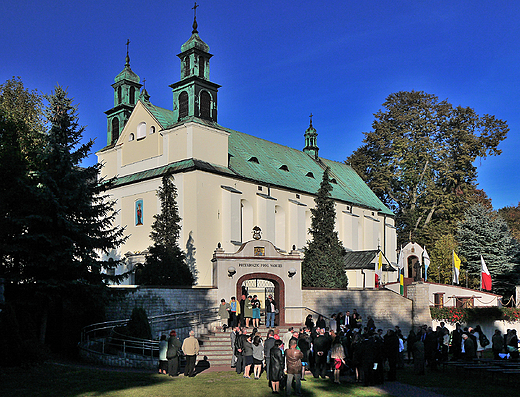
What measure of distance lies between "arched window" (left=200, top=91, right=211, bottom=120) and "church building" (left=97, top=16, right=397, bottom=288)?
0.07 meters

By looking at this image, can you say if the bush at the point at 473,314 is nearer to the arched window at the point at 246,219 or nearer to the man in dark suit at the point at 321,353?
the arched window at the point at 246,219

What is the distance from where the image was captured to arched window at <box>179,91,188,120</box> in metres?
36.7

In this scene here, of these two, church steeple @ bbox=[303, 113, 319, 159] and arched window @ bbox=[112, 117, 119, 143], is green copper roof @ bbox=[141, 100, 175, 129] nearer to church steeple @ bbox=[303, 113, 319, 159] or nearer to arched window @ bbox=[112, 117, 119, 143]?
arched window @ bbox=[112, 117, 119, 143]

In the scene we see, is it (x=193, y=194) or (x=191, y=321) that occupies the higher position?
(x=193, y=194)

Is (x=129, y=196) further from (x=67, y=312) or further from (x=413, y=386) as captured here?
(x=413, y=386)

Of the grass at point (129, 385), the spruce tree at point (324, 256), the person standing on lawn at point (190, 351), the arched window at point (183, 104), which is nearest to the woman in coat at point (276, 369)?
the grass at point (129, 385)

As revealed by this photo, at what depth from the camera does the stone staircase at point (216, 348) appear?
66.6ft

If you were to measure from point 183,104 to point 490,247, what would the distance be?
25.7 metres

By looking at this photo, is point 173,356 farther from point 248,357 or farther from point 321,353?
point 321,353

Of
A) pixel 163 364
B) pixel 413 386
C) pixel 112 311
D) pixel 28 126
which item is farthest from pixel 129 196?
pixel 413 386

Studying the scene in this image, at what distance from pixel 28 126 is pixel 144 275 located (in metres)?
9.97

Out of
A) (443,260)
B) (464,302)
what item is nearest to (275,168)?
(443,260)

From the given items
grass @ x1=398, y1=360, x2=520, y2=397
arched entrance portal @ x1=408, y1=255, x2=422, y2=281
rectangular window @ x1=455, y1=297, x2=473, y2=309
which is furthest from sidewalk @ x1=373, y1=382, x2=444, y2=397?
arched entrance portal @ x1=408, y1=255, x2=422, y2=281

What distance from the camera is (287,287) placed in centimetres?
2722
